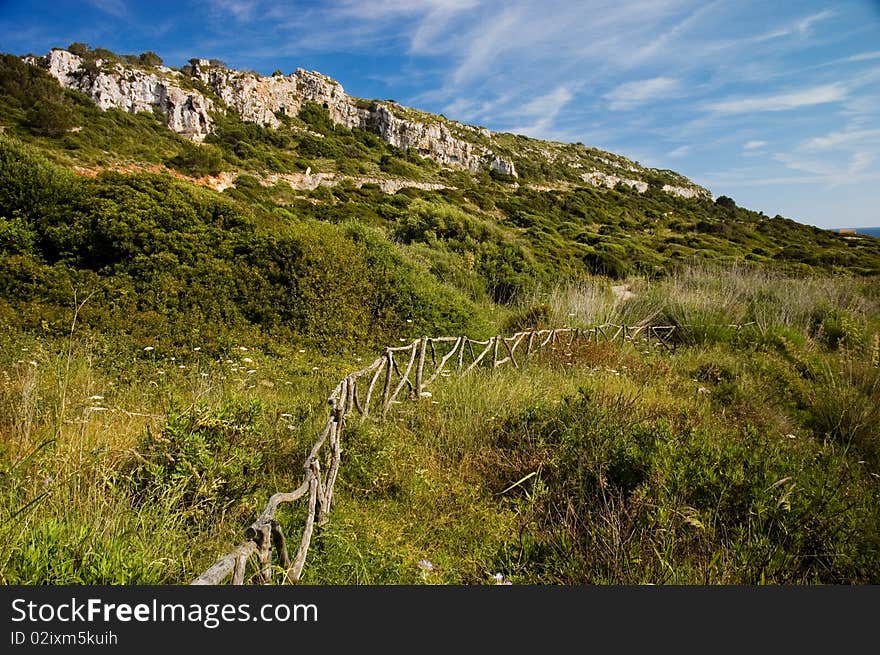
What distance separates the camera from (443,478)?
3.27 meters

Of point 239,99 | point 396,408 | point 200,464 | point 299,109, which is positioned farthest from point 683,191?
point 200,464

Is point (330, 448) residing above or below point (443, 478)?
above

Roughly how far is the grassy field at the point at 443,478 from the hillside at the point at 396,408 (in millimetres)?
21

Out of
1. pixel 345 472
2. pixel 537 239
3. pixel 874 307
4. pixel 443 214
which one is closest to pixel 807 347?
pixel 874 307

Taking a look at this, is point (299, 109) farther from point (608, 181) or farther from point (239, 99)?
point (608, 181)

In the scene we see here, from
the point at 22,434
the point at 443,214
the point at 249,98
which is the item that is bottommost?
the point at 22,434

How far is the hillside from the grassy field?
0.8 inches

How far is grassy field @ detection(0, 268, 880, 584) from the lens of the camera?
6.88 feet

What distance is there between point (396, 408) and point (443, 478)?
1147 millimetres

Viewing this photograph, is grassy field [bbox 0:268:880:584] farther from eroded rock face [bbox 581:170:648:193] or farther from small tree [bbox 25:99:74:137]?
eroded rock face [bbox 581:170:648:193]

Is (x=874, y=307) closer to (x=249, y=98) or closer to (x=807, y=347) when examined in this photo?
(x=807, y=347)

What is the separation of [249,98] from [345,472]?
218ft

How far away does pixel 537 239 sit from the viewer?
23953 mm

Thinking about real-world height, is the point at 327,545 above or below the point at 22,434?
below
